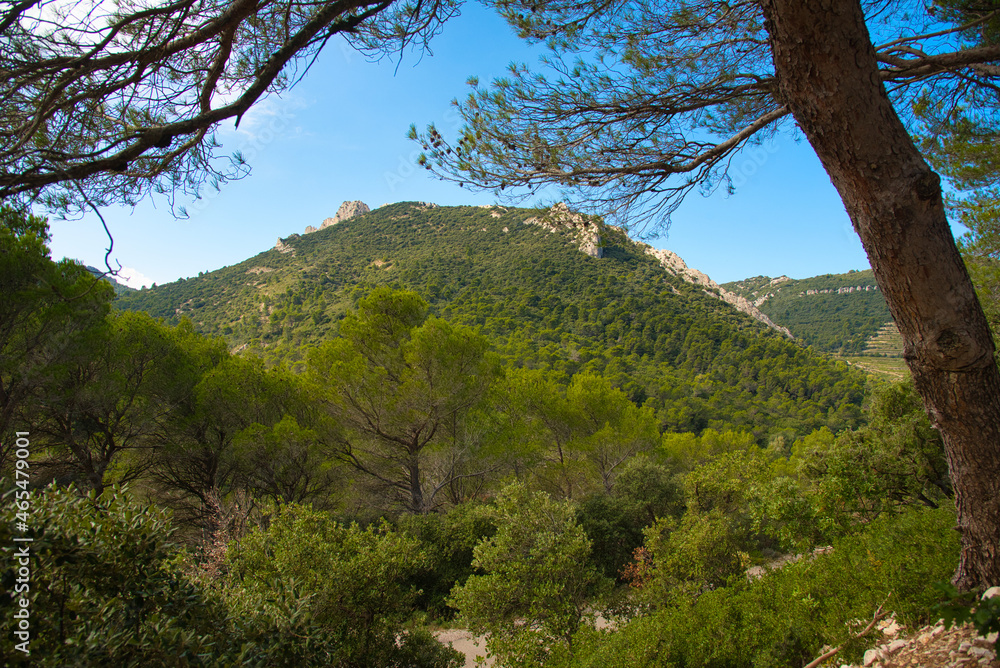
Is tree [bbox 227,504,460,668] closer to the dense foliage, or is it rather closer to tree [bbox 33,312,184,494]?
the dense foliage

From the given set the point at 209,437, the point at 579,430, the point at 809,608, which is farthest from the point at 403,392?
the point at 809,608

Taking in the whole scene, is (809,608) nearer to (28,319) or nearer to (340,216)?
(28,319)

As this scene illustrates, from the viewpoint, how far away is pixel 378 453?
10.1 metres

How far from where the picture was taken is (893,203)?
1933 mm

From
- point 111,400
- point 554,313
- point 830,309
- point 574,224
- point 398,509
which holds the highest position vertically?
point 830,309

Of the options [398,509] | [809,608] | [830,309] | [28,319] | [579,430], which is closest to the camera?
[809,608]

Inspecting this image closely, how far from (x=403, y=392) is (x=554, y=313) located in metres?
28.0

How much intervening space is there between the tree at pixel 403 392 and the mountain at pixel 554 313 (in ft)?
19.4

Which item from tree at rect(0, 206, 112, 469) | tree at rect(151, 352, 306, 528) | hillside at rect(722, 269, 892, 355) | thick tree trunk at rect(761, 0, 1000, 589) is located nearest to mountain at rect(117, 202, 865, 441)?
tree at rect(151, 352, 306, 528)

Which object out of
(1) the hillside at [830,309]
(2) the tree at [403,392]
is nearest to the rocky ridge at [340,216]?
(2) the tree at [403,392]

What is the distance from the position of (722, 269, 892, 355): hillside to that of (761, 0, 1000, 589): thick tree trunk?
234 ft

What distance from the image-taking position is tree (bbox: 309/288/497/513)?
9.68m

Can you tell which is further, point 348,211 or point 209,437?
point 348,211

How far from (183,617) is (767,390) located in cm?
3733
